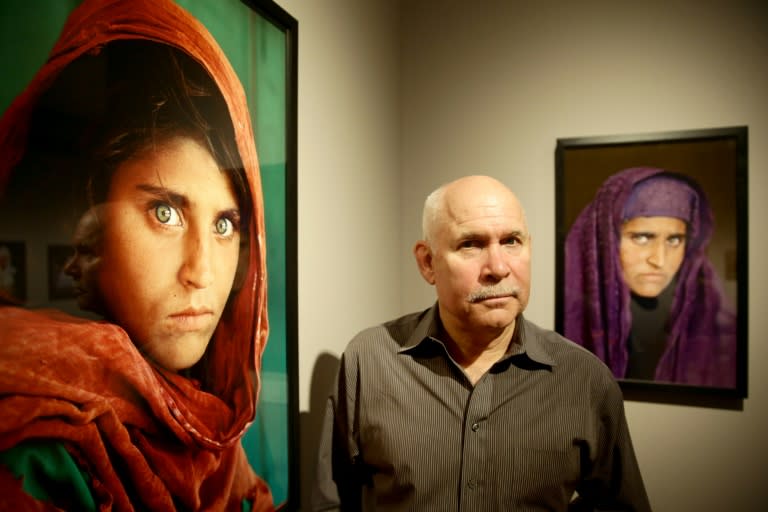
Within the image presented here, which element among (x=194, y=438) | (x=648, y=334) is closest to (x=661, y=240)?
(x=648, y=334)

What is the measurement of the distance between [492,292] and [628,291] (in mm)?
809

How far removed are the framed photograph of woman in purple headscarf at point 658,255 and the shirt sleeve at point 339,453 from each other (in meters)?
0.89

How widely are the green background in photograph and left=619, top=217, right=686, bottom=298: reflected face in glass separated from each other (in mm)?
1171

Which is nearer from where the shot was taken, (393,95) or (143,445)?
(143,445)

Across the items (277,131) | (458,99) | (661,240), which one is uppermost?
(458,99)

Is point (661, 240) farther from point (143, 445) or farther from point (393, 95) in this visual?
point (143, 445)

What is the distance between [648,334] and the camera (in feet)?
5.16

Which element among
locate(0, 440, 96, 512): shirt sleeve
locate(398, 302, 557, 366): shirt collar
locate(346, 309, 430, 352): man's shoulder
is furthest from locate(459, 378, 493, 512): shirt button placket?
locate(0, 440, 96, 512): shirt sleeve

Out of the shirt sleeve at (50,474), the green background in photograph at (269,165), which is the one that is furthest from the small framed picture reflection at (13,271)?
the green background in photograph at (269,165)

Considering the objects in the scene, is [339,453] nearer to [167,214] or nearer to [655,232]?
[167,214]

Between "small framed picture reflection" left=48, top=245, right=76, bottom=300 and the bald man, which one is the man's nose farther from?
"small framed picture reflection" left=48, top=245, right=76, bottom=300

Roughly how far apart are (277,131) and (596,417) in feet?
3.16

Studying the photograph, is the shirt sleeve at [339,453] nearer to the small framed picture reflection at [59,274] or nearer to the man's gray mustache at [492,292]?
the man's gray mustache at [492,292]

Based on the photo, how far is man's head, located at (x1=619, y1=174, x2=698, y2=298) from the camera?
154 centimetres
